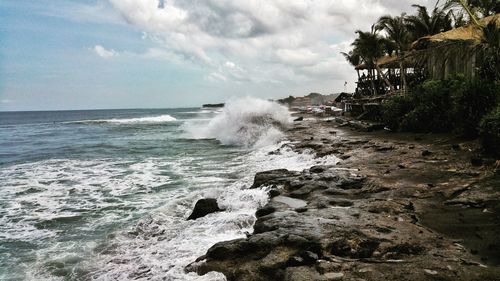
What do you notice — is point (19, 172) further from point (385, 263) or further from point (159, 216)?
point (385, 263)

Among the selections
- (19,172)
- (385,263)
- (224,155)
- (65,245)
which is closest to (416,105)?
(224,155)

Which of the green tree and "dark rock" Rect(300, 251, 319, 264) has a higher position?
the green tree

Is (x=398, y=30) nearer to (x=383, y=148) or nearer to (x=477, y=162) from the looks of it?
(x=383, y=148)

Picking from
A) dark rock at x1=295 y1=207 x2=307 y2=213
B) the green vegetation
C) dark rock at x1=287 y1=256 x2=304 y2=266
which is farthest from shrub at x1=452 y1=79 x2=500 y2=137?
dark rock at x1=287 y1=256 x2=304 y2=266

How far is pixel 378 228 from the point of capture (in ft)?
19.6

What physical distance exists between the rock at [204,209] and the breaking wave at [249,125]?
14142 mm

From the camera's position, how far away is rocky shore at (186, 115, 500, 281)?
4.77m

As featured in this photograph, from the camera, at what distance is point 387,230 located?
19.2 ft

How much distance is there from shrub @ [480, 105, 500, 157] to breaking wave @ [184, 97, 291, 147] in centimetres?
1396

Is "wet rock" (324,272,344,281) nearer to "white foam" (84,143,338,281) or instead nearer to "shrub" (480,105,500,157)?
"white foam" (84,143,338,281)

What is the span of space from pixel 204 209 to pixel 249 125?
816 inches

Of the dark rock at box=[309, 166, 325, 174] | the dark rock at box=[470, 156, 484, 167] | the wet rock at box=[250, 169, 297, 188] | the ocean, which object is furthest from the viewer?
the dark rock at box=[309, 166, 325, 174]

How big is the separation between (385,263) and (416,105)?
14.2 meters

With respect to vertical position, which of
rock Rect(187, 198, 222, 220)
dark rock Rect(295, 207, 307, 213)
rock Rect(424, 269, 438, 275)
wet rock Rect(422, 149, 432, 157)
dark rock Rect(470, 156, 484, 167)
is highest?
dark rock Rect(470, 156, 484, 167)
